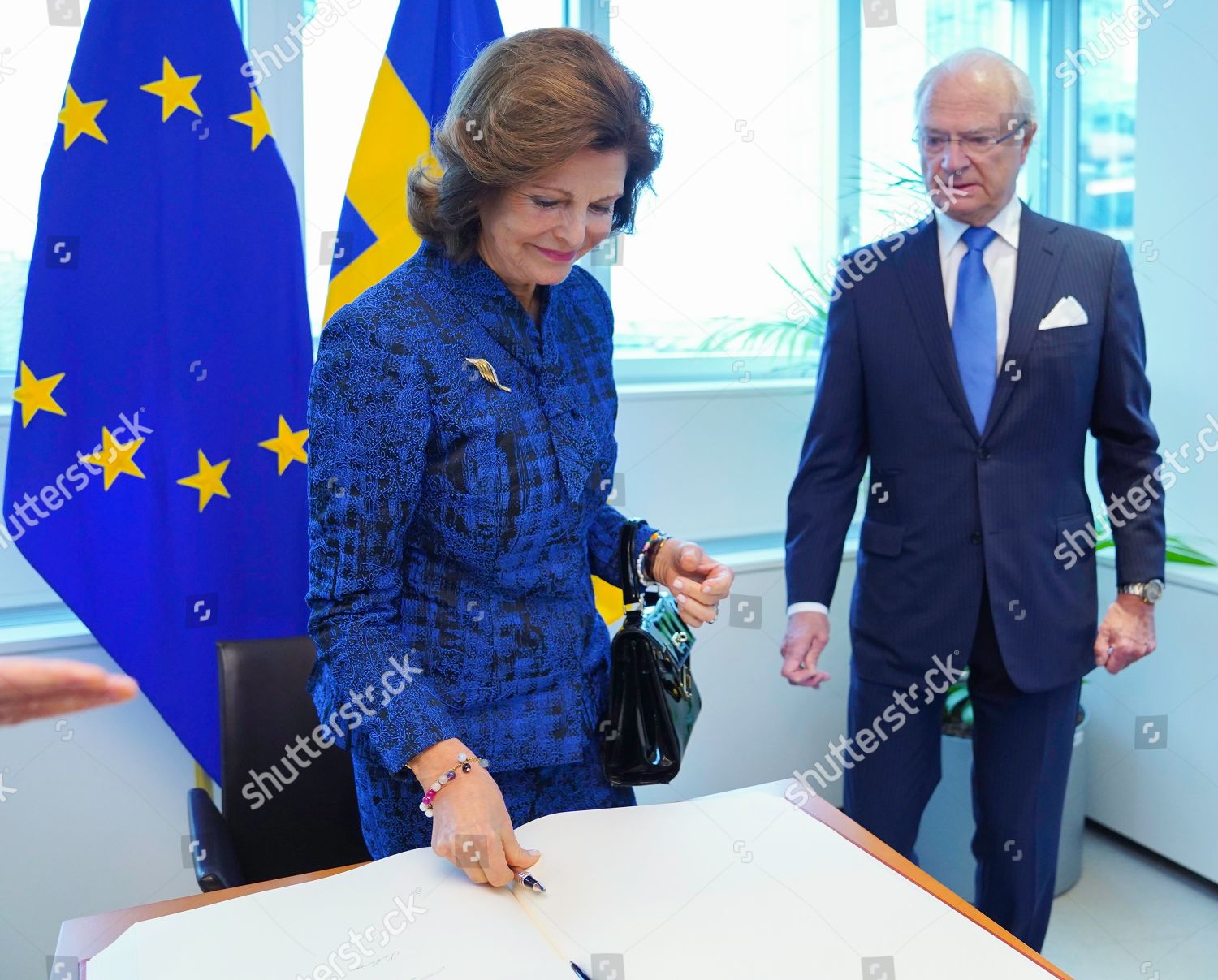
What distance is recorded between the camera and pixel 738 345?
3.17m

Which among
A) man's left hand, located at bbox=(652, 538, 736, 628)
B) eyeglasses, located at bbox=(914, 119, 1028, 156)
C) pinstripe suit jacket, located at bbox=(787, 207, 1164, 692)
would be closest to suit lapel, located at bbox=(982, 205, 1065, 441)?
pinstripe suit jacket, located at bbox=(787, 207, 1164, 692)

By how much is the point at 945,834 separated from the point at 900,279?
1.50m

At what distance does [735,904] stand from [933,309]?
1270 millimetres

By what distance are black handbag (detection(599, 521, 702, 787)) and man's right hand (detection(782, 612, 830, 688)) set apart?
0.73 meters

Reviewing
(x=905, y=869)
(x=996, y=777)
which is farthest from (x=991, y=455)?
(x=905, y=869)

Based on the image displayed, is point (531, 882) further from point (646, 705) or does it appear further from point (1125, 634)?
point (1125, 634)

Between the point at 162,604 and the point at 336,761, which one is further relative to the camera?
the point at 162,604

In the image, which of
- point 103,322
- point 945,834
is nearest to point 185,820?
point 103,322

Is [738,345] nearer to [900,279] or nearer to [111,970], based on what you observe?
[900,279]

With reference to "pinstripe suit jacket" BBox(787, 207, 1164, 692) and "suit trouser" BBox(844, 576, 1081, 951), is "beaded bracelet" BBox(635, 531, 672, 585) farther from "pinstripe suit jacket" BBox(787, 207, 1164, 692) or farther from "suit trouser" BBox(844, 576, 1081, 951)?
"suit trouser" BBox(844, 576, 1081, 951)

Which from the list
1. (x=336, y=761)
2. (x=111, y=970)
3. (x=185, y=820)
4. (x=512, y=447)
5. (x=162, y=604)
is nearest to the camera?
(x=111, y=970)

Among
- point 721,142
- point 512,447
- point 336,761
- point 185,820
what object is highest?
point 721,142

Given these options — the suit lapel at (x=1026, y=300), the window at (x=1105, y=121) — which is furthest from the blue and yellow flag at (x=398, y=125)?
the window at (x=1105, y=121)

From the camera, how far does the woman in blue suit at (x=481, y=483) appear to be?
1139mm
